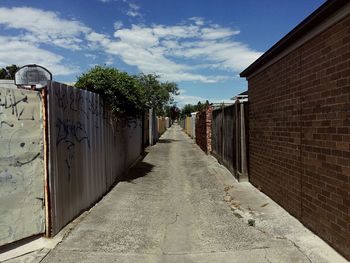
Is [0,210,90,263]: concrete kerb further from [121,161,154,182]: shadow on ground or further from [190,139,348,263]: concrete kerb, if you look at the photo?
[121,161,154,182]: shadow on ground

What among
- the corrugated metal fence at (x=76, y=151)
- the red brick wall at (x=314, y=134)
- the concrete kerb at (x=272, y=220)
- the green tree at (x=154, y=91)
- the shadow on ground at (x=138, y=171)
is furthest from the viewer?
the green tree at (x=154, y=91)

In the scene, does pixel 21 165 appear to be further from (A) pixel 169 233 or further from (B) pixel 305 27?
(B) pixel 305 27

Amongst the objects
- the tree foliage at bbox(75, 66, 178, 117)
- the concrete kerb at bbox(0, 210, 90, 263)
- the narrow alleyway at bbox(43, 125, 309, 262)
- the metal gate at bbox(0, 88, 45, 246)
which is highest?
the tree foliage at bbox(75, 66, 178, 117)

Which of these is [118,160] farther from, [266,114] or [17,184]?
[17,184]

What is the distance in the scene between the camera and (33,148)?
19.2 ft

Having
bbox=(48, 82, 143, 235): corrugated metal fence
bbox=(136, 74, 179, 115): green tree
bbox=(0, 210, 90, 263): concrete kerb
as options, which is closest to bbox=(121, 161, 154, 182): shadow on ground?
bbox=(48, 82, 143, 235): corrugated metal fence

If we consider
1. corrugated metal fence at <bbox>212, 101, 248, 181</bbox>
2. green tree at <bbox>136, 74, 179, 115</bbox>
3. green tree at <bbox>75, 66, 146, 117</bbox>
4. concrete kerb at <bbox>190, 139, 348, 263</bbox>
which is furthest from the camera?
green tree at <bbox>136, 74, 179, 115</bbox>

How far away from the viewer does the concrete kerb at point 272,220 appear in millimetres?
5332

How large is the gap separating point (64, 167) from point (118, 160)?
5524mm

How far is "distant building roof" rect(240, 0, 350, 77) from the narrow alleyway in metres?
3.11

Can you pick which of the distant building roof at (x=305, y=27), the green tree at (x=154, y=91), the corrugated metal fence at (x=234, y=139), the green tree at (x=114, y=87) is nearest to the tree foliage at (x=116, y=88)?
the green tree at (x=114, y=87)

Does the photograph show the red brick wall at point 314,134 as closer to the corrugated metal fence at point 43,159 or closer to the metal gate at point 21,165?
the corrugated metal fence at point 43,159

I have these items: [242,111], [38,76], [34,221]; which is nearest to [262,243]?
[34,221]

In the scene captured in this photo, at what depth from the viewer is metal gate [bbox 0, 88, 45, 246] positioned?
5.36 meters
